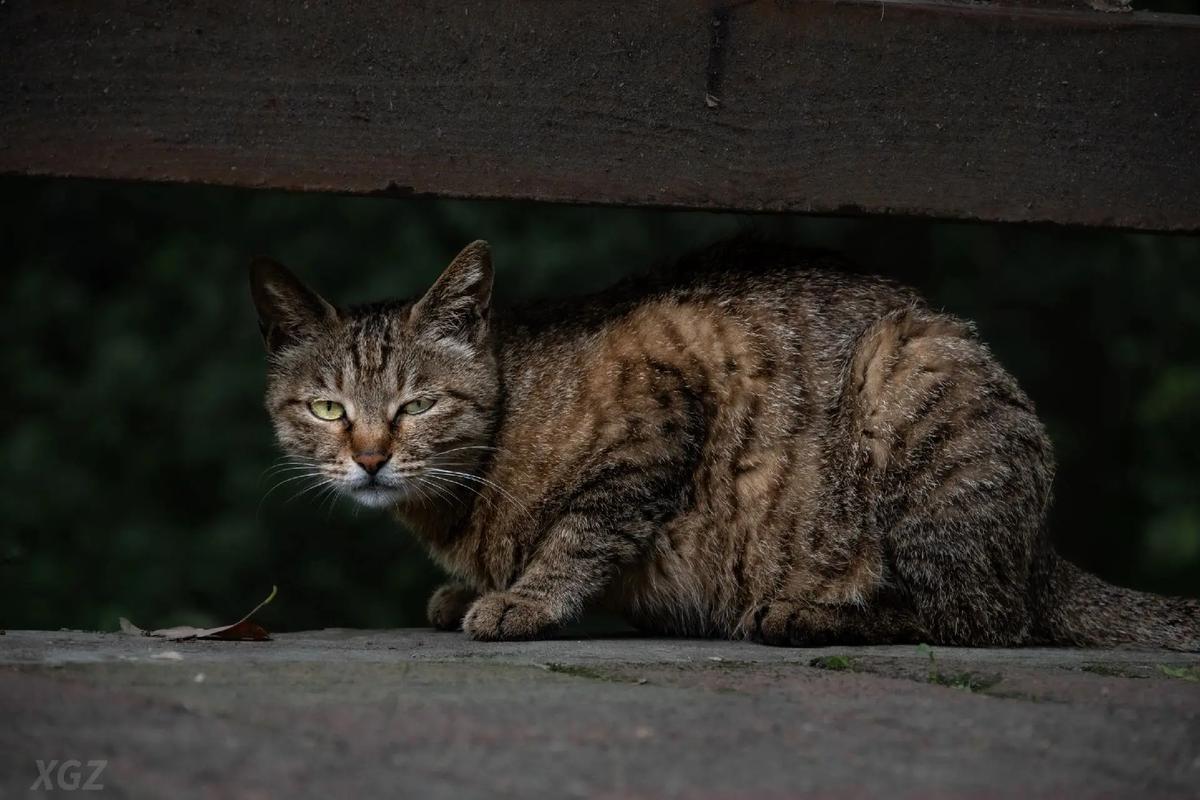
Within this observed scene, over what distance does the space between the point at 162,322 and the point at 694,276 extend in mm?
2465

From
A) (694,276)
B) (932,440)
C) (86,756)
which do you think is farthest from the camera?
(694,276)

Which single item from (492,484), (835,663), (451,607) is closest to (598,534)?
(492,484)

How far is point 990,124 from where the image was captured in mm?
3430

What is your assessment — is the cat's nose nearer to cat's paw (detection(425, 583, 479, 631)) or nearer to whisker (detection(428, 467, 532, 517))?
whisker (detection(428, 467, 532, 517))

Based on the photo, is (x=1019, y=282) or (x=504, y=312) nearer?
(x=504, y=312)

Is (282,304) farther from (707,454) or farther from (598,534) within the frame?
(707,454)

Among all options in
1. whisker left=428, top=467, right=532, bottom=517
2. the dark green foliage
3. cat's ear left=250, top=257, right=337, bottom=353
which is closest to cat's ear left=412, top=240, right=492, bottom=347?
cat's ear left=250, top=257, right=337, bottom=353

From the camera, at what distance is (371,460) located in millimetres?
3832

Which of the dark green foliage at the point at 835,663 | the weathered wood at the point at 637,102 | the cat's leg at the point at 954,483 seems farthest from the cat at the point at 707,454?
the dark green foliage at the point at 835,663

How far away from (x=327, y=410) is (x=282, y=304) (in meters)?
0.35

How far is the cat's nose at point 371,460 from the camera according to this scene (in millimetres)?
3832

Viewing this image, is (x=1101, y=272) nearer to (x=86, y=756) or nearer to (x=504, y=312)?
(x=504, y=312)

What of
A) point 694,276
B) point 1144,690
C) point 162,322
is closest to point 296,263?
point 162,322

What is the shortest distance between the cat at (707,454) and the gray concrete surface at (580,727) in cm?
84
